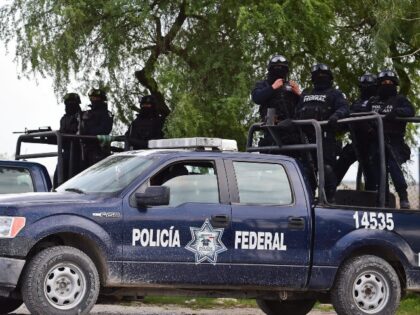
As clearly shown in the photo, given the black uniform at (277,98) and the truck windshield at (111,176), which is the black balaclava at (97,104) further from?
the truck windshield at (111,176)

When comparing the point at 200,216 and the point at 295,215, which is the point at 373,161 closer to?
the point at 295,215

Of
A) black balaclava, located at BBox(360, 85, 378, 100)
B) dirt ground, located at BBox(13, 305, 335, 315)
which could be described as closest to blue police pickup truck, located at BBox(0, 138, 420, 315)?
dirt ground, located at BBox(13, 305, 335, 315)

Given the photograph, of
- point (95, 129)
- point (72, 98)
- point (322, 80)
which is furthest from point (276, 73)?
point (72, 98)

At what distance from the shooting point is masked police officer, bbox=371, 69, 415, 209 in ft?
41.1

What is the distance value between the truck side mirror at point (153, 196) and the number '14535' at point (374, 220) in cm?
209

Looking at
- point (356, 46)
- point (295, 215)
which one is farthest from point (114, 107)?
point (295, 215)

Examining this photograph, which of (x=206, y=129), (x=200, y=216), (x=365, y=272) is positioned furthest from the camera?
(x=206, y=129)

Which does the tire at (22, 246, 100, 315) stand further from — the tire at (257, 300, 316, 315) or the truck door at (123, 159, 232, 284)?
the tire at (257, 300, 316, 315)

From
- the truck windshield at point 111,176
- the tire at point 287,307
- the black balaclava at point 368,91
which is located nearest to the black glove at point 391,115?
the black balaclava at point 368,91

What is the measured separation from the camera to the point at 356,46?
53.2 ft

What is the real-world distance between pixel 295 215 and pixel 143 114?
210 inches

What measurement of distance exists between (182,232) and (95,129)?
5355 millimetres

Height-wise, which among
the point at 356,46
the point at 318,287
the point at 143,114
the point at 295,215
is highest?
the point at 356,46

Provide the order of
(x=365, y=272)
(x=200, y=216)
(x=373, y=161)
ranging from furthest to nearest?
(x=373, y=161), (x=365, y=272), (x=200, y=216)
